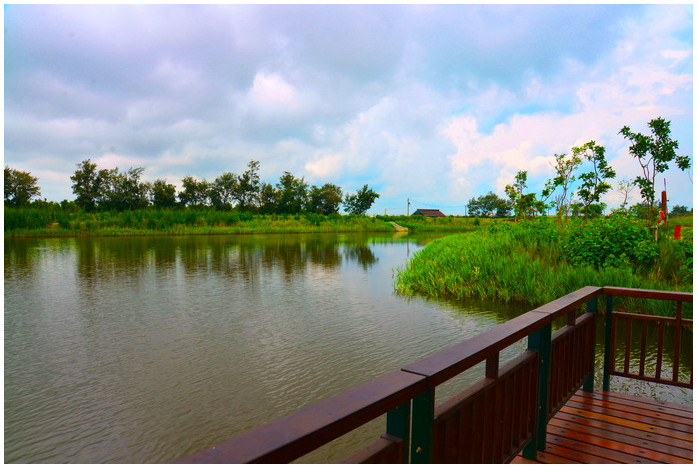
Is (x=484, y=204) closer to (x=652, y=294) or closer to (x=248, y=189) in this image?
(x=248, y=189)

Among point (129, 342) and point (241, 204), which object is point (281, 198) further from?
point (129, 342)

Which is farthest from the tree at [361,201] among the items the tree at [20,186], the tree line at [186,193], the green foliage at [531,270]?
the green foliage at [531,270]

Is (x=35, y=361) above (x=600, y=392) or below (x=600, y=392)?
below

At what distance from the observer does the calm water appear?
13.3 feet

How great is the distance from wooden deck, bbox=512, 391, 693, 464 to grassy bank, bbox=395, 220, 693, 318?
A: 5109 mm

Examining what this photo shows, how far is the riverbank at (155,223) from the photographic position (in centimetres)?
3253

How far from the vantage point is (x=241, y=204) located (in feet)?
190

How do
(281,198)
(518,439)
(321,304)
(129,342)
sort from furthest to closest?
(281,198) → (321,304) → (129,342) → (518,439)

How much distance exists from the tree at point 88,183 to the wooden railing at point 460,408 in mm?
53833

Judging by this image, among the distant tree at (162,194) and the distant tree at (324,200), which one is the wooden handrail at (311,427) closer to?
Answer: the distant tree at (162,194)

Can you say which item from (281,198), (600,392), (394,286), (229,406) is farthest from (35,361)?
(281,198)

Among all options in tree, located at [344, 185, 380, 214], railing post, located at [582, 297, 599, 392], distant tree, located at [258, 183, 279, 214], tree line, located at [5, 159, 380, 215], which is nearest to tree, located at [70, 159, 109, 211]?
tree line, located at [5, 159, 380, 215]

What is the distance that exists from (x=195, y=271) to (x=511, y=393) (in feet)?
43.3

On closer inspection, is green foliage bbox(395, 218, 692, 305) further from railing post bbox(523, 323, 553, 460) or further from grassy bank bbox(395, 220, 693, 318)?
railing post bbox(523, 323, 553, 460)
